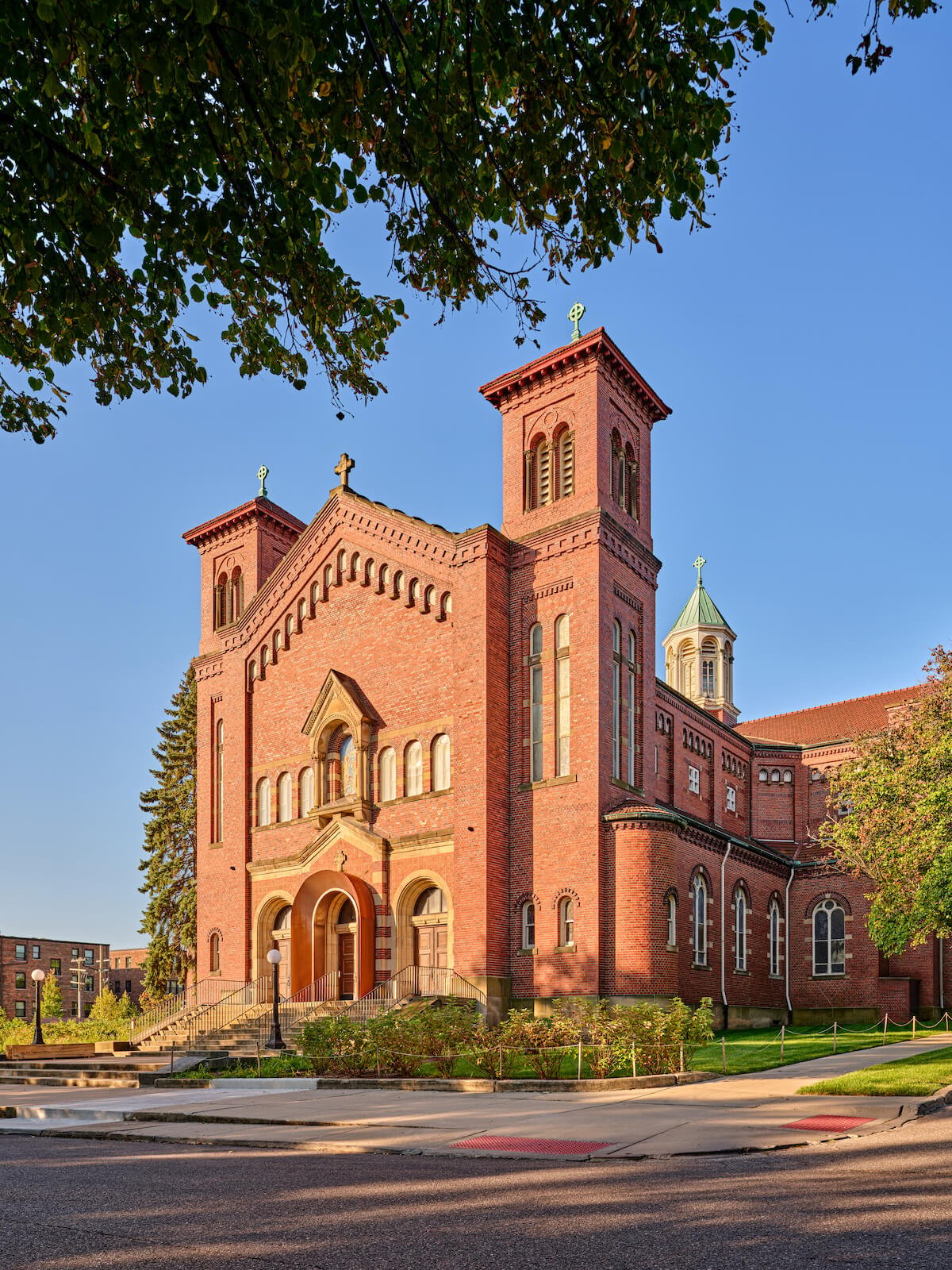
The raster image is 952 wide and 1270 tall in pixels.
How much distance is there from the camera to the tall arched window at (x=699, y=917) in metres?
33.2

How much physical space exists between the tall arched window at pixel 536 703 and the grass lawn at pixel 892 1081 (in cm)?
1186

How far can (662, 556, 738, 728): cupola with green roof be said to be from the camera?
68.7 meters

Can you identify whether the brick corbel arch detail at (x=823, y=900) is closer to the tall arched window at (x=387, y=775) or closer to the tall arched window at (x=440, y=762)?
the tall arched window at (x=440, y=762)

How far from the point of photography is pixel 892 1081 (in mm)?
19062

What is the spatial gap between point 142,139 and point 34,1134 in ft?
51.0

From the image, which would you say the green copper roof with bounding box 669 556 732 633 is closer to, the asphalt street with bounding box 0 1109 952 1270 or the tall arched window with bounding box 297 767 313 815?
the tall arched window with bounding box 297 767 313 815

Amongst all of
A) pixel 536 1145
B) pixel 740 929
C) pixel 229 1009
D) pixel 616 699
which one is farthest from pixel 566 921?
pixel 536 1145

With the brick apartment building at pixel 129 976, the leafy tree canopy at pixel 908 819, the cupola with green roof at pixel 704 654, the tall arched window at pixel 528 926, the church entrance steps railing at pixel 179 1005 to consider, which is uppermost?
the cupola with green roof at pixel 704 654

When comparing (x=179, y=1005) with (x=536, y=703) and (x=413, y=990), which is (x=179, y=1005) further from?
(x=536, y=703)

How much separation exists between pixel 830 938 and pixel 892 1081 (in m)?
25.5

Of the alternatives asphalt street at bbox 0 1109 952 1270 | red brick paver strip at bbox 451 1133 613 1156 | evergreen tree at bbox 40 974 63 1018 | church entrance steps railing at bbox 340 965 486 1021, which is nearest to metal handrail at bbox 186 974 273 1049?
church entrance steps railing at bbox 340 965 486 1021

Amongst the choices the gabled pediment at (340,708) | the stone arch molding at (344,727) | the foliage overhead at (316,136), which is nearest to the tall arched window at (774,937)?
the stone arch molding at (344,727)

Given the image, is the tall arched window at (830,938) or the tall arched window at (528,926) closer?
the tall arched window at (528,926)

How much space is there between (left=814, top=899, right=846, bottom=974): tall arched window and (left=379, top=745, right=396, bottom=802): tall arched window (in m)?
18.4
